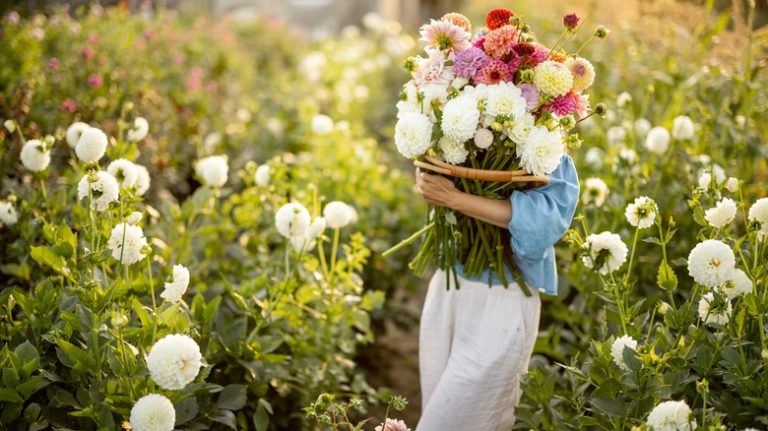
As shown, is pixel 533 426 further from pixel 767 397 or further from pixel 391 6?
pixel 391 6

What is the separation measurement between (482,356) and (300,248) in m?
0.84

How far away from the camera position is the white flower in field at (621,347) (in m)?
1.86

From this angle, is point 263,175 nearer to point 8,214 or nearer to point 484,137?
point 8,214

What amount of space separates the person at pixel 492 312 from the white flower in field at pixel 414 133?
12cm

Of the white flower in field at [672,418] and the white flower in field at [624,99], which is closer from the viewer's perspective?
the white flower in field at [672,418]

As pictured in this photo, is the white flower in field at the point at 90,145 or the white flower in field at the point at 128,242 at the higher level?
the white flower in field at the point at 90,145

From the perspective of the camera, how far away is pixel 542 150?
6.13ft

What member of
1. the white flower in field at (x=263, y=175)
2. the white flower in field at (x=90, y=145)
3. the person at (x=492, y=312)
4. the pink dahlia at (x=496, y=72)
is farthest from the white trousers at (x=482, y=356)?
the white flower in field at (x=90, y=145)

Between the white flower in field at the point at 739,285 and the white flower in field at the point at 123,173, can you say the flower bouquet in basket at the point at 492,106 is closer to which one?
the white flower in field at the point at 739,285

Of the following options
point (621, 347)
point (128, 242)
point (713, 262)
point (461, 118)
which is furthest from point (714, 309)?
point (128, 242)

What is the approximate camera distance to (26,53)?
12.6 ft

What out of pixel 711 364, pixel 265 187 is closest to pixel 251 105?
pixel 265 187

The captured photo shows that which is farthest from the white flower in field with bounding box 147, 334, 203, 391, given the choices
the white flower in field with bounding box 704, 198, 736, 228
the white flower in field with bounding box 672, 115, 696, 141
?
the white flower in field with bounding box 672, 115, 696, 141

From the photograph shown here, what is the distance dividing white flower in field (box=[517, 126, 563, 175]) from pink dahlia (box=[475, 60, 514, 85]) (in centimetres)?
16
